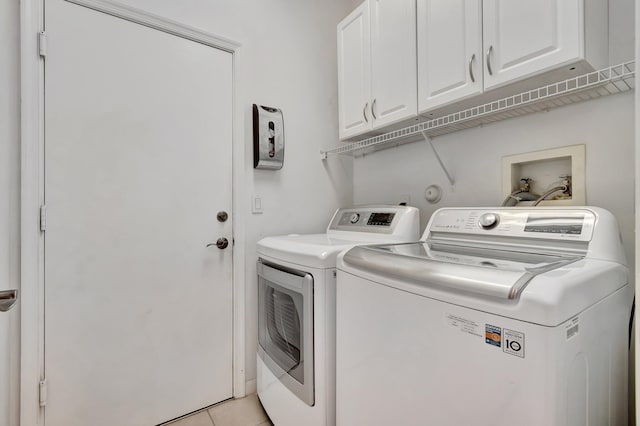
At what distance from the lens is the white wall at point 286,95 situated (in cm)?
183

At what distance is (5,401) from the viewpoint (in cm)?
125

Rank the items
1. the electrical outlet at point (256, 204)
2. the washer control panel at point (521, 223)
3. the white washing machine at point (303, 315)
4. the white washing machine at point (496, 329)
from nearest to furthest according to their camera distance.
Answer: the white washing machine at point (496, 329)
the washer control panel at point (521, 223)
the white washing machine at point (303, 315)
the electrical outlet at point (256, 204)

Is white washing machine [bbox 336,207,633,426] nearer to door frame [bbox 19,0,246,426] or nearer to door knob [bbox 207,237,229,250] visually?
door knob [bbox 207,237,229,250]

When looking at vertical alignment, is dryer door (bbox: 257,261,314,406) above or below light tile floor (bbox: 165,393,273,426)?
above

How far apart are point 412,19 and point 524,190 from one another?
39.4 inches

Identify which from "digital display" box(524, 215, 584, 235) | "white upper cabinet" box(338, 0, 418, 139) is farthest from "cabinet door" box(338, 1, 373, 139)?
"digital display" box(524, 215, 584, 235)

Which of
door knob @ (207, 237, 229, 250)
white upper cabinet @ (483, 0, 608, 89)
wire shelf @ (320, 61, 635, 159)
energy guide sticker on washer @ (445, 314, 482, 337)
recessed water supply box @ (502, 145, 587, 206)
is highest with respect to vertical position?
white upper cabinet @ (483, 0, 608, 89)

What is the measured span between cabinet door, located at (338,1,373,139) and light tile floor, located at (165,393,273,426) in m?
1.71

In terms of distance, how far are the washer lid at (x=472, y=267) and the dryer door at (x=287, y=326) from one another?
0.32 m

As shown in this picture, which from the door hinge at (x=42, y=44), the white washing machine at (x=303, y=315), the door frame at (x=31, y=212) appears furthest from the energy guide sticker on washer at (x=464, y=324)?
the door hinge at (x=42, y=44)

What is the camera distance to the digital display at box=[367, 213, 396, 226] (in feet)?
5.33

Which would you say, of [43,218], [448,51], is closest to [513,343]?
[448,51]

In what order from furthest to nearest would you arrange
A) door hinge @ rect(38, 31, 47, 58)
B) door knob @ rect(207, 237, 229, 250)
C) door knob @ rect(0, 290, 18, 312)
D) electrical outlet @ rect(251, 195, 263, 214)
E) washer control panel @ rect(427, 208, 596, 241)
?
electrical outlet @ rect(251, 195, 263, 214), door knob @ rect(207, 237, 229, 250), door hinge @ rect(38, 31, 47, 58), washer control panel @ rect(427, 208, 596, 241), door knob @ rect(0, 290, 18, 312)

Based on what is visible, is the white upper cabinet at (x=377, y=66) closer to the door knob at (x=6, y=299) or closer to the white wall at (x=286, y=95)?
the white wall at (x=286, y=95)
